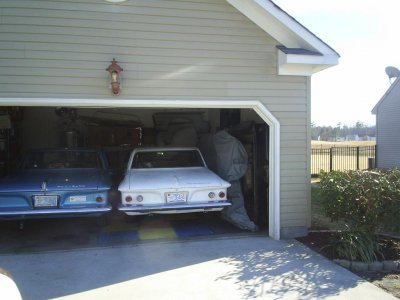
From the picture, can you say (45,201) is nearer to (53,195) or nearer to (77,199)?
(53,195)

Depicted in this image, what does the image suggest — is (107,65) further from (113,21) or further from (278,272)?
(278,272)

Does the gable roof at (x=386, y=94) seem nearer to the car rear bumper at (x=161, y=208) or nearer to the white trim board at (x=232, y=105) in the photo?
the white trim board at (x=232, y=105)

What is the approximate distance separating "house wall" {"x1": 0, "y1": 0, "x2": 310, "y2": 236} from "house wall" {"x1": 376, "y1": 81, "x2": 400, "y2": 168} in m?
14.1

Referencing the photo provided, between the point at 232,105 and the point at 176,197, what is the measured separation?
5.83 feet

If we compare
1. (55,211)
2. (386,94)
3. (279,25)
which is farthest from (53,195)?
(386,94)

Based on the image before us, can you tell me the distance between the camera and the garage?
5.63 m

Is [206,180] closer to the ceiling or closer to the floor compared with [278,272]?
closer to the ceiling

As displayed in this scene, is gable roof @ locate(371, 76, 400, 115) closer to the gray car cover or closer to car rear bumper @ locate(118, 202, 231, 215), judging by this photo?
the gray car cover

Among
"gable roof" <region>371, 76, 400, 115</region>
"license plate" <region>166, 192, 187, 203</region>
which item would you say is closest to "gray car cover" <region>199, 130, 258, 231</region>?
"license plate" <region>166, 192, 187, 203</region>

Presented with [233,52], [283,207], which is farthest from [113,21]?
[283,207]

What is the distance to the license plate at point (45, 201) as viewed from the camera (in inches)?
244

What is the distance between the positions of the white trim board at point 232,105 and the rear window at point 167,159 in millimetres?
1908

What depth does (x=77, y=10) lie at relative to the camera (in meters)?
5.72

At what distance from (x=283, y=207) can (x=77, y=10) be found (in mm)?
4515
